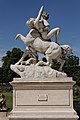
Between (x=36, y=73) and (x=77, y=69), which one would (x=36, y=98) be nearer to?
(x=36, y=73)

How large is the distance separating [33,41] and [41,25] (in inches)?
25.3

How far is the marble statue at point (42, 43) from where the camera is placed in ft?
36.9

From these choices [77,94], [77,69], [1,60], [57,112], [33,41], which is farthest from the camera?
[1,60]

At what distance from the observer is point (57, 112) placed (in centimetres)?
1061

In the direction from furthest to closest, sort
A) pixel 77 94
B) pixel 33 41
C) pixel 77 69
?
1. pixel 77 69
2. pixel 77 94
3. pixel 33 41

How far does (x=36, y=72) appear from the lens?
1092 centimetres

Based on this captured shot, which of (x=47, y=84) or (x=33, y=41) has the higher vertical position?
(x=33, y=41)

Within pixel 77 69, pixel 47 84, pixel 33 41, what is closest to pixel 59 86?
pixel 47 84

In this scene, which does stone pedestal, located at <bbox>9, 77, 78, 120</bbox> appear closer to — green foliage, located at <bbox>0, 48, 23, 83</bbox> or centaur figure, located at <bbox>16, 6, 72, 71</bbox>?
centaur figure, located at <bbox>16, 6, 72, 71</bbox>

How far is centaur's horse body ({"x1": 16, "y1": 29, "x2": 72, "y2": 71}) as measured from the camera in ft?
36.8

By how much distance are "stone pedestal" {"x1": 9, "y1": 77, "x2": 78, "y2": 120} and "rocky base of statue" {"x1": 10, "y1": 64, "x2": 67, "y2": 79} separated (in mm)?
135

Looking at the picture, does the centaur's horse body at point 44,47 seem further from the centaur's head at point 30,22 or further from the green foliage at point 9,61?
the green foliage at point 9,61

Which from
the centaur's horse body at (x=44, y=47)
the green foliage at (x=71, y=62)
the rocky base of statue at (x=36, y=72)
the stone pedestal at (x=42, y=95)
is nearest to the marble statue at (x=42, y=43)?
Answer: the centaur's horse body at (x=44, y=47)

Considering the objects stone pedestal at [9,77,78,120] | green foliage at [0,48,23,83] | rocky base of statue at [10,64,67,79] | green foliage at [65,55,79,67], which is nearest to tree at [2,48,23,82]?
green foliage at [0,48,23,83]
